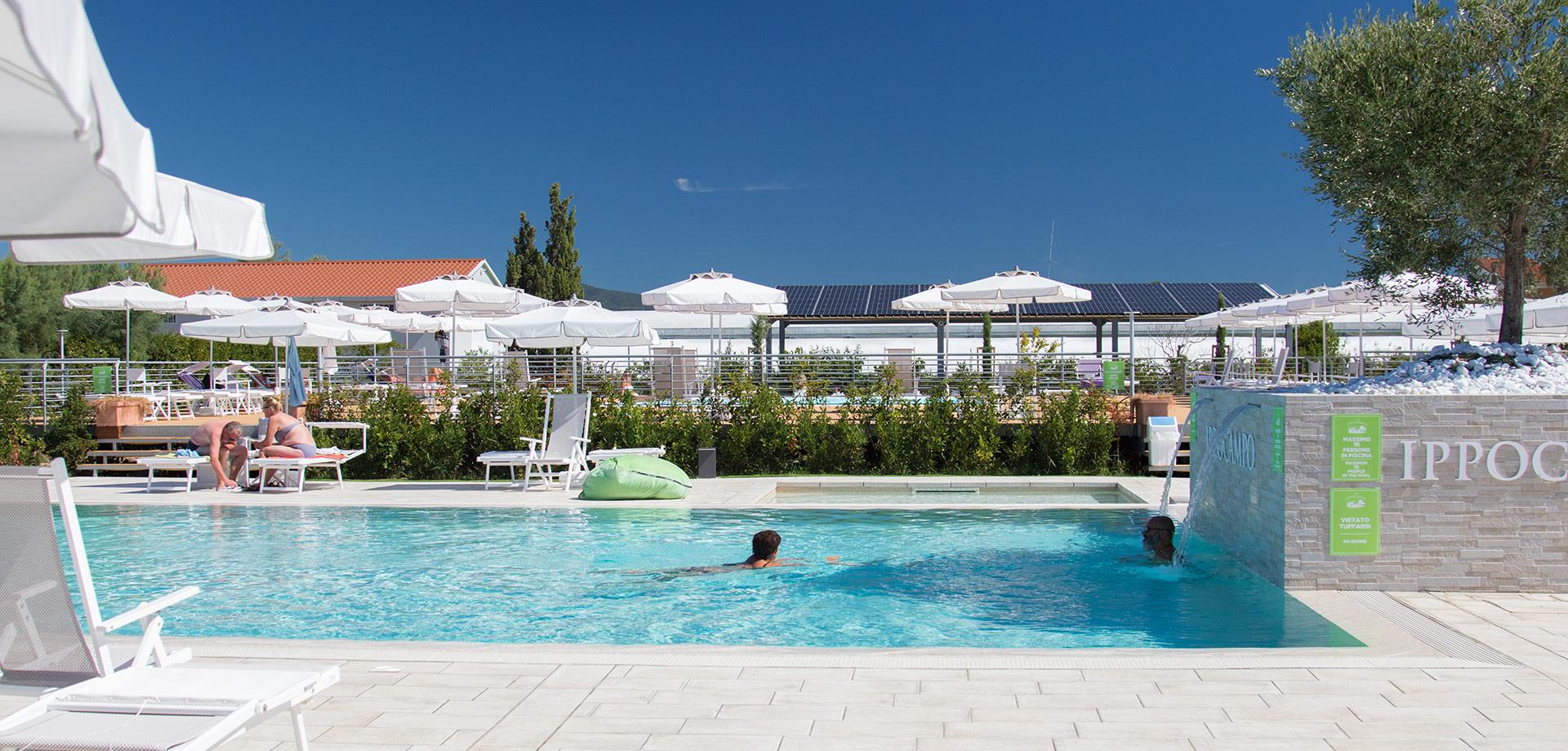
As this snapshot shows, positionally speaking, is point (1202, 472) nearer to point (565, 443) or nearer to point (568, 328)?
point (565, 443)

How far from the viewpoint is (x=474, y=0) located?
3947cm

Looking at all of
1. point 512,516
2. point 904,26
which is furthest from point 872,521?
point 904,26

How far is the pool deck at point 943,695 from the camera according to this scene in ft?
12.3

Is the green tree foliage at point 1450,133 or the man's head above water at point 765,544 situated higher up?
the green tree foliage at point 1450,133

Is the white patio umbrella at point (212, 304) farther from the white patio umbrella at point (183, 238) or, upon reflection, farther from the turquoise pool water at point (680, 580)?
the white patio umbrella at point (183, 238)

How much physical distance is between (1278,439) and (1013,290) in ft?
41.7

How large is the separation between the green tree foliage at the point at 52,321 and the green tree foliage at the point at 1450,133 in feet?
96.9

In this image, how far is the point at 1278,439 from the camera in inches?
257

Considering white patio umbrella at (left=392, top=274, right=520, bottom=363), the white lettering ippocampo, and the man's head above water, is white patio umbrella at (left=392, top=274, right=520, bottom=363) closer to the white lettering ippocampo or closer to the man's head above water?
the man's head above water

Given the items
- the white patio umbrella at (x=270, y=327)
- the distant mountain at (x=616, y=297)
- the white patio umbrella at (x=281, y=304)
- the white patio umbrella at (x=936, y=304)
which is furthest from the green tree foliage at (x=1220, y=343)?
the distant mountain at (x=616, y=297)

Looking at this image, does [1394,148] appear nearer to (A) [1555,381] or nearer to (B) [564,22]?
(A) [1555,381]

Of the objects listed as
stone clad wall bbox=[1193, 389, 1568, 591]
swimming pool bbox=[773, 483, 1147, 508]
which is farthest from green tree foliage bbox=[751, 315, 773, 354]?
stone clad wall bbox=[1193, 389, 1568, 591]

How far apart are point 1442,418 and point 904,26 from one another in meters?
36.5

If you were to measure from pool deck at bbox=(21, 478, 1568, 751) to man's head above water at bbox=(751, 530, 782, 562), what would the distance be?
2.83 metres
